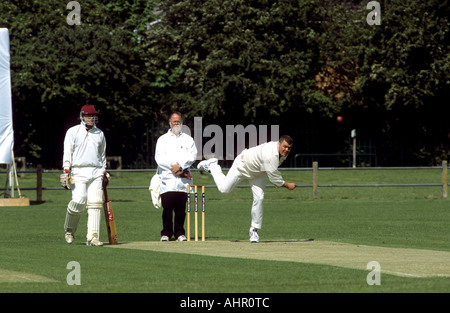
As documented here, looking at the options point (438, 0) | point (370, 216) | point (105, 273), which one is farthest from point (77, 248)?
point (438, 0)

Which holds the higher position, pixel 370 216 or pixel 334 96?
pixel 334 96

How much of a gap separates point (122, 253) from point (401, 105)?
111 feet

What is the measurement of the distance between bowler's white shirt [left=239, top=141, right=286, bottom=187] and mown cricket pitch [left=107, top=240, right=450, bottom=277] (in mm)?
1146

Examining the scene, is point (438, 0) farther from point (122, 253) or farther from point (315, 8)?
point (122, 253)

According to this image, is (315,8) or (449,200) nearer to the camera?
(449,200)

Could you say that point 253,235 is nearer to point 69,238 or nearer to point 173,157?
point 173,157

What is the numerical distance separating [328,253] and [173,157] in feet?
12.6

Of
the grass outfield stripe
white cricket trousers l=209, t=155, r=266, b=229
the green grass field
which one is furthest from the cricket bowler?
the grass outfield stripe

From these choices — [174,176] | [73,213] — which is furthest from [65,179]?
[174,176]

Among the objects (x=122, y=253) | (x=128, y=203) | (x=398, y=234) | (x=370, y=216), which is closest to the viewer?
(x=122, y=253)

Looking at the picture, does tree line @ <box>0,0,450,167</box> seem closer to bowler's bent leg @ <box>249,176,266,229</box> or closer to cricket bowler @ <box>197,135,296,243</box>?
cricket bowler @ <box>197,135,296,243</box>

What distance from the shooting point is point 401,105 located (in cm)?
4606

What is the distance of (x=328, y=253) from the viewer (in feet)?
46.4

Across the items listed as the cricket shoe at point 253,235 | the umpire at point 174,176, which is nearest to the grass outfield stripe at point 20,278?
the umpire at point 174,176
